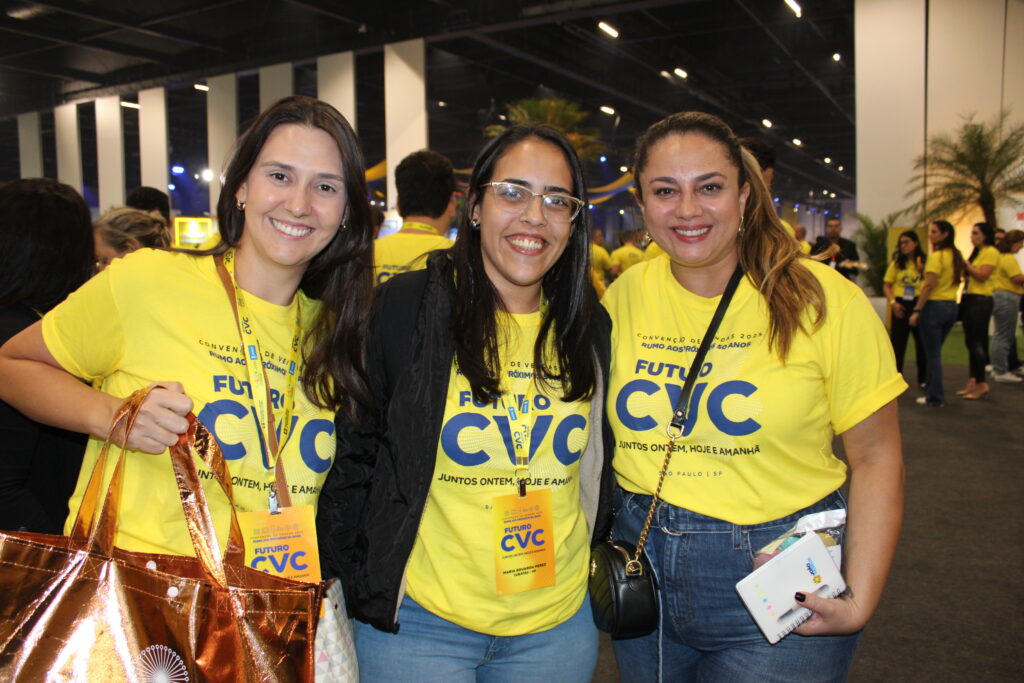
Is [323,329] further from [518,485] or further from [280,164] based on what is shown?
[518,485]

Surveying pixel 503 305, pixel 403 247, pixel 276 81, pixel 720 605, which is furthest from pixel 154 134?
pixel 720 605

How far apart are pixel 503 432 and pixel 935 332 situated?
7433 mm

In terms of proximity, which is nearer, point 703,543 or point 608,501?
point 703,543

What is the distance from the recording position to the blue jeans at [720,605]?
4.95ft

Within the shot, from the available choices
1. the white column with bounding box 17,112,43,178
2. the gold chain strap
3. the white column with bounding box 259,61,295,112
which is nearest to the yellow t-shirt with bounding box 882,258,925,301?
the gold chain strap

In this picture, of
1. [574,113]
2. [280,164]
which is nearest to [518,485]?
[280,164]

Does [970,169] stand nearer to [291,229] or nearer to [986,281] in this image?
[986,281]

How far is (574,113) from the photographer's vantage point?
46.6 ft

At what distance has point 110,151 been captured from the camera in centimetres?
1778

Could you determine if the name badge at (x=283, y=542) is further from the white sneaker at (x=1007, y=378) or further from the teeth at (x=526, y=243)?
the white sneaker at (x=1007, y=378)

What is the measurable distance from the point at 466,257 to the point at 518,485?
52cm

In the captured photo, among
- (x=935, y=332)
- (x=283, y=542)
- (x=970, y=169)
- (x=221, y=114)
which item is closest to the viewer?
(x=283, y=542)

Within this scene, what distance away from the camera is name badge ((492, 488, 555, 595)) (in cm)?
150

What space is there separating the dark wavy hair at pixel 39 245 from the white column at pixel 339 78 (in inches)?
512
